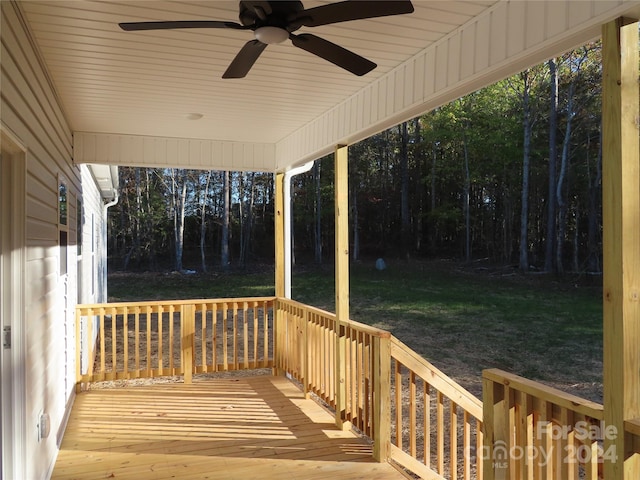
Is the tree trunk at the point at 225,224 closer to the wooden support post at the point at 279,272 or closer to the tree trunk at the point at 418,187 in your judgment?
the tree trunk at the point at 418,187

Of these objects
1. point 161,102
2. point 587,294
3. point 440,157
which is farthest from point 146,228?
point 161,102

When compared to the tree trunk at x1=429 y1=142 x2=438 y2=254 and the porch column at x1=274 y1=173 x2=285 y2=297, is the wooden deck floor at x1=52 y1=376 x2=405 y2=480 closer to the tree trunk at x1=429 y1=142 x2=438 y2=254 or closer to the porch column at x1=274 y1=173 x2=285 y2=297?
the porch column at x1=274 y1=173 x2=285 y2=297

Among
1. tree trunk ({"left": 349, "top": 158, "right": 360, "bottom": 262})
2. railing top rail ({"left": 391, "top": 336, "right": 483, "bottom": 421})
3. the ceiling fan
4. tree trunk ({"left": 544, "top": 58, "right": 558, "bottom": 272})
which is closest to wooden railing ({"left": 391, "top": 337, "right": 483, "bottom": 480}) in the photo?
railing top rail ({"left": 391, "top": 336, "right": 483, "bottom": 421})

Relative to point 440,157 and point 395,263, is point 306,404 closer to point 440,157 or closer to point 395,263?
point 395,263

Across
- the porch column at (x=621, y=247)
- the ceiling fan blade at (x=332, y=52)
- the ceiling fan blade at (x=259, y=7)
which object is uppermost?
the ceiling fan blade at (x=259, y=7)

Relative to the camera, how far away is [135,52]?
119 inches

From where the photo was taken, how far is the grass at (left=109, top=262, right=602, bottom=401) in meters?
9.30

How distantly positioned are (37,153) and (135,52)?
841 millimetres

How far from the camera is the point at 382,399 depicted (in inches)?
141

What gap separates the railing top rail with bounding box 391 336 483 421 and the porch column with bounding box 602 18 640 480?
1.28 meters

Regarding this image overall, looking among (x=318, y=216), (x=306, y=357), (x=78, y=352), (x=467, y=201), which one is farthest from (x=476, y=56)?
(x=318, y=216)

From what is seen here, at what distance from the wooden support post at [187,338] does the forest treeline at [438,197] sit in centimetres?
1265

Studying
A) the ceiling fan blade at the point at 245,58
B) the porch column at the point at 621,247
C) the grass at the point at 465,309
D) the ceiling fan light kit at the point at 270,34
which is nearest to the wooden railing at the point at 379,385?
the porch column at the point at 621,247

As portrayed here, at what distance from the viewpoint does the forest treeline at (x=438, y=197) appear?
50.6ft
